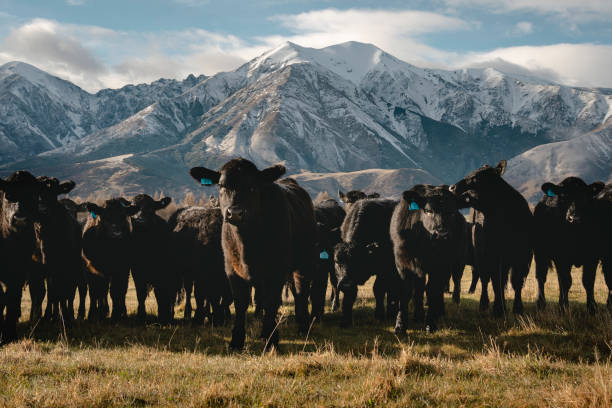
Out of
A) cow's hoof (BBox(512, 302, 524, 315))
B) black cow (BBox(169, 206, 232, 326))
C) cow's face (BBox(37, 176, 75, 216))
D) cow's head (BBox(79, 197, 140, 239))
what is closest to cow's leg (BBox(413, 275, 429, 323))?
cow's hoof (BBox(512, 302, 524, 315))

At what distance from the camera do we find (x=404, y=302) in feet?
30.6

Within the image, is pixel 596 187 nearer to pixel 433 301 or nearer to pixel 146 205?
pixel 433 301

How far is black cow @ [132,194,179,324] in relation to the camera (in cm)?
1067

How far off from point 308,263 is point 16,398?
6.00 meters

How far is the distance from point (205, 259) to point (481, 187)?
6.30 meters

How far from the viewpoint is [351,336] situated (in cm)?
909

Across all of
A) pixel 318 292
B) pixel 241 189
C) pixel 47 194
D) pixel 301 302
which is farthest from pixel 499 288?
pixel 47 194

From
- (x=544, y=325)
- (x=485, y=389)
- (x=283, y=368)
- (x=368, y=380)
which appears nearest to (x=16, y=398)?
(x=283, y=368)

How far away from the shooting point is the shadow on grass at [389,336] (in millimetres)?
7414

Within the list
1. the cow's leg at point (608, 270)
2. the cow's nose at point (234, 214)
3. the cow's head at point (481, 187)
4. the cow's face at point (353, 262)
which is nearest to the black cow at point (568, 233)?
the cow's leg at point (608, 270)

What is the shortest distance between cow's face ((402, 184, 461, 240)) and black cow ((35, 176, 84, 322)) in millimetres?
7196

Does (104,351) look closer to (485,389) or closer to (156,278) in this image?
(156,278)

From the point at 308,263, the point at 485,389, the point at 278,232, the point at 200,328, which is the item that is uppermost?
the point at 278,232

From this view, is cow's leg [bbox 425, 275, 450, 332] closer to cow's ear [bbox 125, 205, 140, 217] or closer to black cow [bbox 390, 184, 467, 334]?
black cow [bbox 390, 184, 467, 334]
